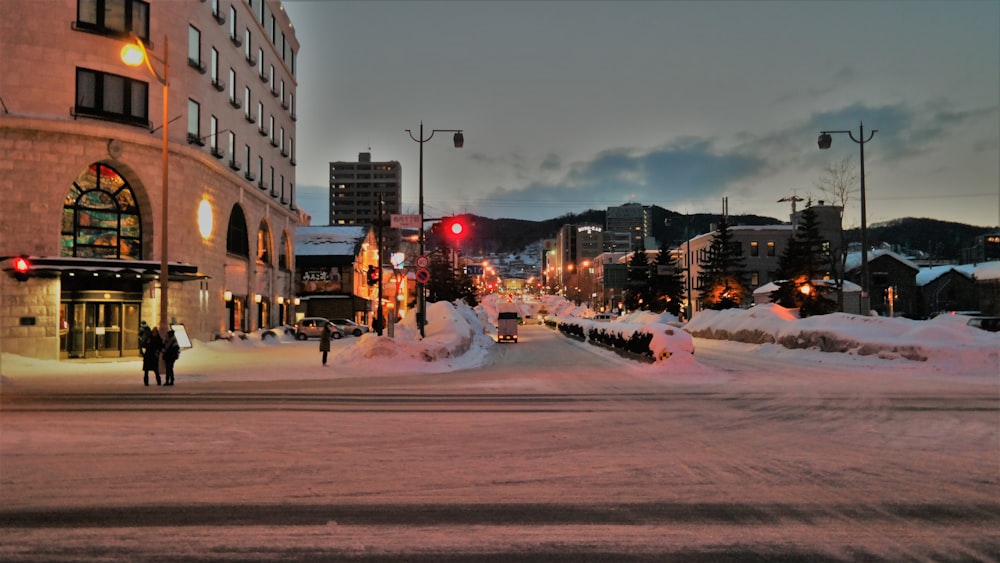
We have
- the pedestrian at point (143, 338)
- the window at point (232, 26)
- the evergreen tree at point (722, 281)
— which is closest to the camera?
the pedestrian at point (143, 338)

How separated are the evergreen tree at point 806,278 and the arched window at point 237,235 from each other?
122ft

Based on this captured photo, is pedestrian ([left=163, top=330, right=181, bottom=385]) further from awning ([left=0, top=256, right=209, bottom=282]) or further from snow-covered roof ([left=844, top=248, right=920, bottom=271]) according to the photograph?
snow-covered roof ([left=844, top=248, right=920, bottom=271])

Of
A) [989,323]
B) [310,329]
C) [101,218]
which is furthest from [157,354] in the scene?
[989,323]

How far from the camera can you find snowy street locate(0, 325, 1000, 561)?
5.66 meters

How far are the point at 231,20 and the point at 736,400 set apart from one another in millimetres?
38265

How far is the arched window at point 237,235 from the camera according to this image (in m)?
40.5

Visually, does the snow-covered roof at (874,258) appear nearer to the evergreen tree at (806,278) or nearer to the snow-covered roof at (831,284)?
the snow-covered roof at (831,284)

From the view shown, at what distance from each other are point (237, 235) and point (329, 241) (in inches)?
903

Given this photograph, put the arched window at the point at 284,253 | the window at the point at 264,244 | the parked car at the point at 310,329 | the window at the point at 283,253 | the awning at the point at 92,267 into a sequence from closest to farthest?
the awning at the point at 92,267, the parked car at the point at 310,329, the window at the point at 264,244, the window at the point at 283,253, the arched window at the point at 284,253

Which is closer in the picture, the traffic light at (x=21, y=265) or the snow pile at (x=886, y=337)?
the snow pile at (x=886, y=337)

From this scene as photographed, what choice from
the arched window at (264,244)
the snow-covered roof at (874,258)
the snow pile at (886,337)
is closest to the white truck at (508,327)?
the snow pile at (886,337)

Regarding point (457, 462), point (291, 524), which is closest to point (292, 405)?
point (457, 462)

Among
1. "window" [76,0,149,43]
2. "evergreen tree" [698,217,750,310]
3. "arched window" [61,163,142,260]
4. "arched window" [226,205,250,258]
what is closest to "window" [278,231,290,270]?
"arched window" [226,205,250,258]

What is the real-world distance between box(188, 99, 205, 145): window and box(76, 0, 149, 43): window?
12.8 ft
